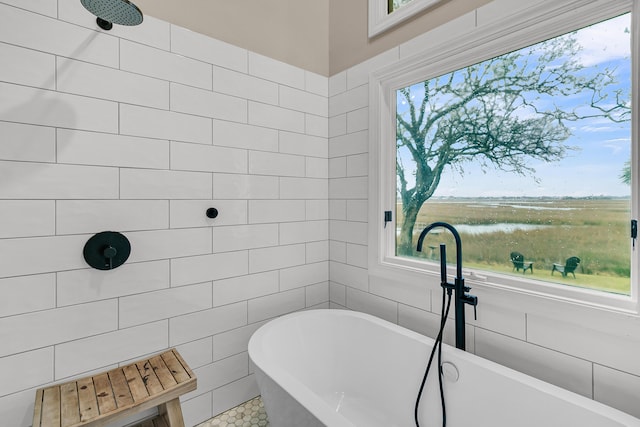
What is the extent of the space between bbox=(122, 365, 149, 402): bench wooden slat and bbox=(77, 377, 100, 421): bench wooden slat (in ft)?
0.39

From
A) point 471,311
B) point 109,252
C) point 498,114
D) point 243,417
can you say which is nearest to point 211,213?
point 109,252

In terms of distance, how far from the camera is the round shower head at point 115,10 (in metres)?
1.03

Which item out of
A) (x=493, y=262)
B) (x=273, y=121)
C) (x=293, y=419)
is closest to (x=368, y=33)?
(x=273, y=121)

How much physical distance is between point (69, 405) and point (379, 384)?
1.38 metres

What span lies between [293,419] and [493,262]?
117cm

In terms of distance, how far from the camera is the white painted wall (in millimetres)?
1153

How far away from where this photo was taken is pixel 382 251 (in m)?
1.95

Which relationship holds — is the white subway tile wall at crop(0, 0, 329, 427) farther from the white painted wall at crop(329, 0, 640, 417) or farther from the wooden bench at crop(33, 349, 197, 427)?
the white painted wall at crop(329, 0, 640, 417)

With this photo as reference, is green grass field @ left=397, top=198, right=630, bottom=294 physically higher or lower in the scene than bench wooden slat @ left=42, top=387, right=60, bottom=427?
higher

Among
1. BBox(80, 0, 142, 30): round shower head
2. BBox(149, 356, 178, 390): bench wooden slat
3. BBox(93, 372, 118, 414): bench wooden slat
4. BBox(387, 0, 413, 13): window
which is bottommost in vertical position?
BBox(93, 372, 118, 414): bench wooden slat

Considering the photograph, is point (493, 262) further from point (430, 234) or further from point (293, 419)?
point (293, 419)

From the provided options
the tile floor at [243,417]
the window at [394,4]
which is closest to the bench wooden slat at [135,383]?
the tile floor at [243,417]

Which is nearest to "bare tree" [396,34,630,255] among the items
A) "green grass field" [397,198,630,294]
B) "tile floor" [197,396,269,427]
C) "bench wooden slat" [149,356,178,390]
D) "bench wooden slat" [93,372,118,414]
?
"green grass field" [397,198,630,294]

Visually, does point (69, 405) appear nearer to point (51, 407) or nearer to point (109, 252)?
point (51, 407)
